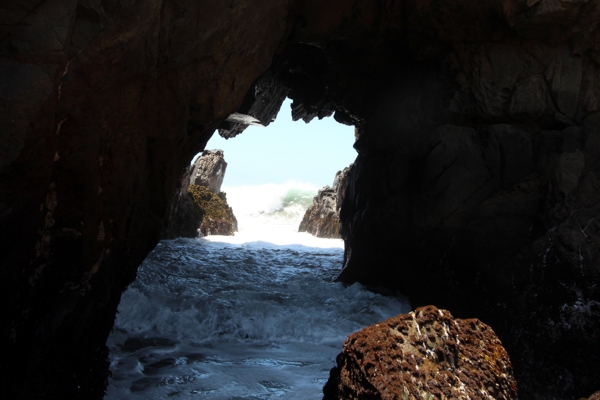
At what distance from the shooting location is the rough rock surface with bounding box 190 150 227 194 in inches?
776

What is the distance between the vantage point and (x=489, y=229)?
6.53m

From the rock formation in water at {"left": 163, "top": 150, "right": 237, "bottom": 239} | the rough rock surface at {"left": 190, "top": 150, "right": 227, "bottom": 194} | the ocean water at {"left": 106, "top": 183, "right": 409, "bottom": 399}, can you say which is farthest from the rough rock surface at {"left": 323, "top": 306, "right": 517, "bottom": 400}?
the rough rock surface at {"left": 190, "top": 150, "right": 227, "bottom": 194}

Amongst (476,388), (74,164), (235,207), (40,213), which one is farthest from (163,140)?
(235,207)

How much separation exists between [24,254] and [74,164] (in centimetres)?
93

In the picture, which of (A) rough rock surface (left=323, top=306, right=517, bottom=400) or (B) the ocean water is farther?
(B) the ocean water

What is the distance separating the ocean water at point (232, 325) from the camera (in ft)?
15.9

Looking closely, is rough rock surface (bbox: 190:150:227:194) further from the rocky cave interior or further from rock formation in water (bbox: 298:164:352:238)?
the rocky cave interior

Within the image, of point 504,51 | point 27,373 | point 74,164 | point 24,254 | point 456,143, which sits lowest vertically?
point 27,373

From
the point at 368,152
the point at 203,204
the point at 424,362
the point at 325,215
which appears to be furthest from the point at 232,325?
the point at 325,215

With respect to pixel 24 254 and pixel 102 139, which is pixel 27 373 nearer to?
pixel 24 254

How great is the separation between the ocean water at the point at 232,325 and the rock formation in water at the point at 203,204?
3.48 metres

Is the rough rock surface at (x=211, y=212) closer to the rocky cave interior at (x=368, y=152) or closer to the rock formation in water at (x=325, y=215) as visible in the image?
the rock formation in water at (x=325, y=215)

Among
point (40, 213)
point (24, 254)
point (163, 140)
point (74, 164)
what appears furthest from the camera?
point (163, 140)

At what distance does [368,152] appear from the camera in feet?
35.4
